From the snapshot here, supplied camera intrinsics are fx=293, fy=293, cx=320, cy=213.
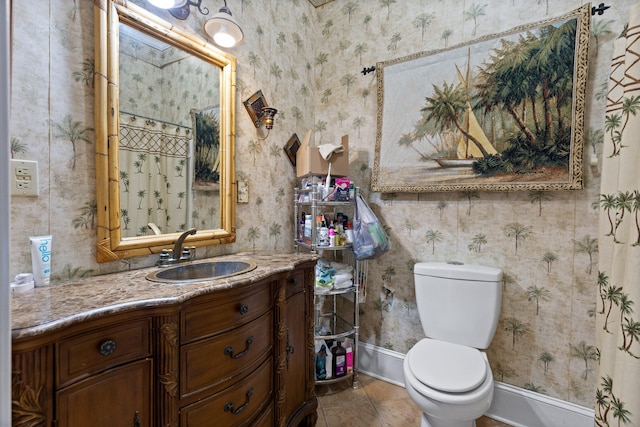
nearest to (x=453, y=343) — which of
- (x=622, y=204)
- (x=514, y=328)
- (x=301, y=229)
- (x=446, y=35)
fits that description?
(x=514, y=328)


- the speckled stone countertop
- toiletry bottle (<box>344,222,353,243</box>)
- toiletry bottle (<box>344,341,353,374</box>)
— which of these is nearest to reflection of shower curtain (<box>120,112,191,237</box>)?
the speckled stone countertop

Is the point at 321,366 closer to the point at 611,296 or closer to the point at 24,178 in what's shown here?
the point at 611,296

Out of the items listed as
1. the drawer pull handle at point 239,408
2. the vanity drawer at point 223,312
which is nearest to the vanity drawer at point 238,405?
the drawer pull handle at point 239,408

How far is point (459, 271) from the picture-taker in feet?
5.43

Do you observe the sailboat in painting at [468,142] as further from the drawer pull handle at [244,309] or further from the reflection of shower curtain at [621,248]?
the drawer pull handle at [244,309]

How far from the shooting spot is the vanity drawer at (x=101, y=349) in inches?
28.8

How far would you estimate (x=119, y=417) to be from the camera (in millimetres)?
833

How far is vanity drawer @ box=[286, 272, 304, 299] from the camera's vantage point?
1.44 metres

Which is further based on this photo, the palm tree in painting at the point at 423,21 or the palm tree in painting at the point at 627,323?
the palm tree in painting at the point at 423,21

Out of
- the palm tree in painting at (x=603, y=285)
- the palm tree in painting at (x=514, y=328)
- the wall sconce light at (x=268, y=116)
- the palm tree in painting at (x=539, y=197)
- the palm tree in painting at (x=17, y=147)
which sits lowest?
the palm tree in painting at (x=514, y=328)

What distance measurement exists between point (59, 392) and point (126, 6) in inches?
55.4

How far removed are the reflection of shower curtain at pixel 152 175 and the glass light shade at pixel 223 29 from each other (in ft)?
1.69

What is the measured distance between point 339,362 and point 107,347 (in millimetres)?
1523

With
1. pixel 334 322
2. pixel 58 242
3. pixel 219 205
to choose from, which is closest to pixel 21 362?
pixel 58 242
